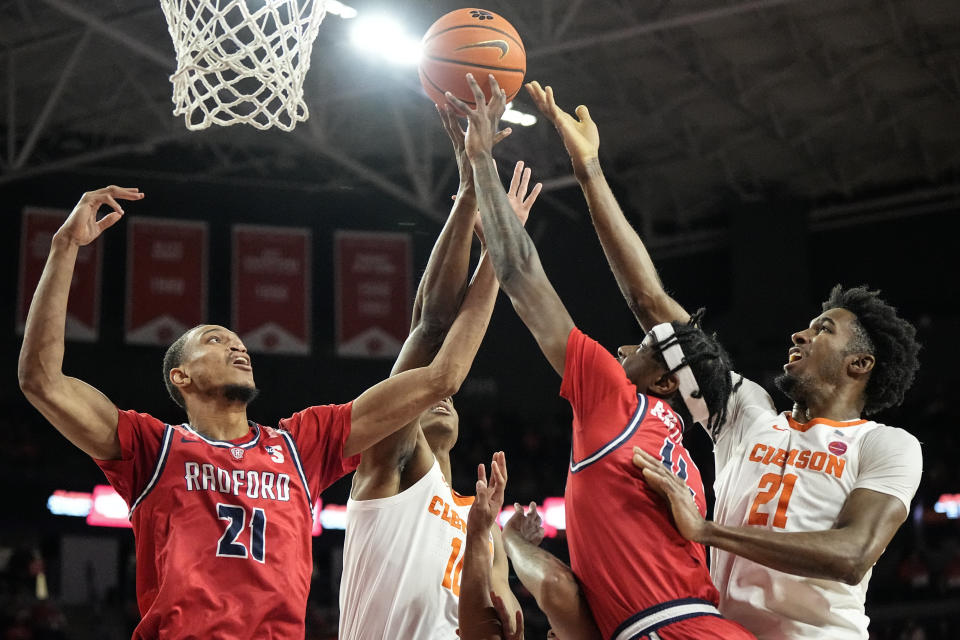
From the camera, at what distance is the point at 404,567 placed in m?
4.40

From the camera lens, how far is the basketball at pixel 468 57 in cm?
439

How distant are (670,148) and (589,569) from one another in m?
13.8

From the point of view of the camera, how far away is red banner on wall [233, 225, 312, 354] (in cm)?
1503

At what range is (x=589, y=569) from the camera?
331 cm

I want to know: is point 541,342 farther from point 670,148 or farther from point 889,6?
point 670,148

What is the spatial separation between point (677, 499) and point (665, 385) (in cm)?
44

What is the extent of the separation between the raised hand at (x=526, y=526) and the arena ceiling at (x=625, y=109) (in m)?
9.24

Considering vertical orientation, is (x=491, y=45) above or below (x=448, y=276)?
above

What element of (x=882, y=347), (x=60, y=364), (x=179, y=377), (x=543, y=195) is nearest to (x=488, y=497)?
(x=179, y=377)

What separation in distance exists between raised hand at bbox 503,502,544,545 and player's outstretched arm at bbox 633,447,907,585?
53 cm

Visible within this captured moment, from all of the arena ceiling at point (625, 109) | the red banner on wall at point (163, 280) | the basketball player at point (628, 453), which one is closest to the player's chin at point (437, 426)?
the basketball player at point (628, 453)

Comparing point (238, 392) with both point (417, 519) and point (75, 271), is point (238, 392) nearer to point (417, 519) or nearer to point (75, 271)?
point (417, 519)

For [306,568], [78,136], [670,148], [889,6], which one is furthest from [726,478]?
[78,136]

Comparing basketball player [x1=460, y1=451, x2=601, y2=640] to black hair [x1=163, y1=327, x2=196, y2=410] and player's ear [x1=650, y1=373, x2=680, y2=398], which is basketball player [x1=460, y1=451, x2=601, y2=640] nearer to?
player's ear [x1=650, y1=373, x2=680, y2=398]
